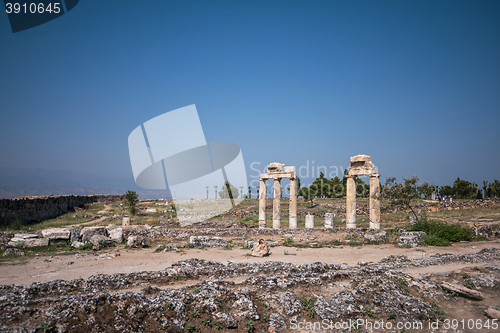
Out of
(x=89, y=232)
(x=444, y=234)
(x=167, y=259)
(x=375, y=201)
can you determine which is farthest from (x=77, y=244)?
(x=444, y=234)

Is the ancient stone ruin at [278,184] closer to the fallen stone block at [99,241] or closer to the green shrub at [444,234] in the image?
the green shrub at [444,234]

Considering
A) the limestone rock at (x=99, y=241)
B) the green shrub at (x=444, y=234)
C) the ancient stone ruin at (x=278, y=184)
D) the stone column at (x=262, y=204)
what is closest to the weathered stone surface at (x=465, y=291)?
the green shrub at (x=444, y=234)

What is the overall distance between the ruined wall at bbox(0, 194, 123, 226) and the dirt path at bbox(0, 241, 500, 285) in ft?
66.2

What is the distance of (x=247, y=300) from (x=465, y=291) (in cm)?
661

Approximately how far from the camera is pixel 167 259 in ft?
44.0

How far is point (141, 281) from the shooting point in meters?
8.69

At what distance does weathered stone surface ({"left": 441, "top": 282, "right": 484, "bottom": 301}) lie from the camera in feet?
27.9

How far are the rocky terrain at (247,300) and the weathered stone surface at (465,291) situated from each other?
0.11 meters

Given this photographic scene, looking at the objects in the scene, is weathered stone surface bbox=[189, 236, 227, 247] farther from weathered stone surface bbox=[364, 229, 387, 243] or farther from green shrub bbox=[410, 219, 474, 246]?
green shrub bbox=[410, 219, 474, 246]

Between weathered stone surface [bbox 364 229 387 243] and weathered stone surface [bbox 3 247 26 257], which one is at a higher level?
weathered stone surface [bbox 3 247 26 257]

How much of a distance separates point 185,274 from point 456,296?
27.6 feet

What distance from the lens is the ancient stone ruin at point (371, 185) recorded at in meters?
22.9

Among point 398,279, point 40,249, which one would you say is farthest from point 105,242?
point 398,279

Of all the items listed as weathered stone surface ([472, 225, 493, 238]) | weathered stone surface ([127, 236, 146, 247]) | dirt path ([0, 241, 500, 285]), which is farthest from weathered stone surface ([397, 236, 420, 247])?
weathered stone surface ([127, 236, 146, 247])
